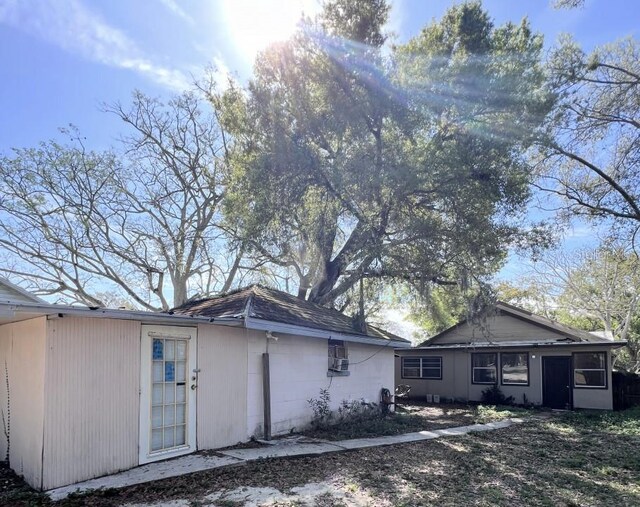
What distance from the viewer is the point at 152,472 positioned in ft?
20.6

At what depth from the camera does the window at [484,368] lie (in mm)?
18422

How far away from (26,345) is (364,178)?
8.15m

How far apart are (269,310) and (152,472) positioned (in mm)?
4120

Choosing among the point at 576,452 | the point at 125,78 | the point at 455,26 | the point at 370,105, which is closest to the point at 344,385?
the point at 576,452

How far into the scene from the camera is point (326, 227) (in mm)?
13516

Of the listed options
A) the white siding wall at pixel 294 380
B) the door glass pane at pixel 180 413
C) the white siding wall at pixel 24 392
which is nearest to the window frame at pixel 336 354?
the white siding wall at pixel 294 380

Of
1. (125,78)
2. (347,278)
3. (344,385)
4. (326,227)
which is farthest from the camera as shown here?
(347,278)

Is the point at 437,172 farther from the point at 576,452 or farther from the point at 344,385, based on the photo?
the point at 576,452

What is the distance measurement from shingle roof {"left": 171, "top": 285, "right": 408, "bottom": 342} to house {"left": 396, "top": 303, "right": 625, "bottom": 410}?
5.78 meters

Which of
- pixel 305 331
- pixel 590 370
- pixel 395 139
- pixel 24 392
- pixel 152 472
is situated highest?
pixel 395 139

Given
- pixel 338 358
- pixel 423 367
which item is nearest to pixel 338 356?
pixel 338 358

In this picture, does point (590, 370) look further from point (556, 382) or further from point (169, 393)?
point (169, 393)

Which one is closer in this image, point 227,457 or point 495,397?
point 227,457

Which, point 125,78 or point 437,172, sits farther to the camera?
point 125,78
